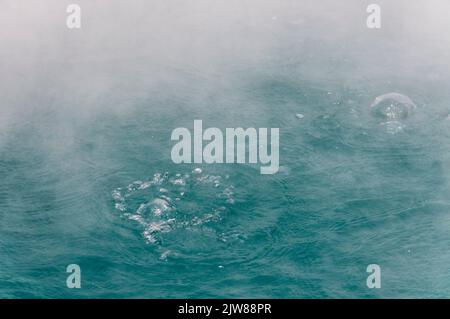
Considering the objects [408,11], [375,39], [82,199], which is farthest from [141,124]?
[408,11]

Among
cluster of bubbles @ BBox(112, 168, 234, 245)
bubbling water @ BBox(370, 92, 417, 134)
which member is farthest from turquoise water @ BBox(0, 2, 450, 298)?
bubbling water @ BBox(370, 92, 417, 134)

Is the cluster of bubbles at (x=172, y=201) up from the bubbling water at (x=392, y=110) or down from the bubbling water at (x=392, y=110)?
down

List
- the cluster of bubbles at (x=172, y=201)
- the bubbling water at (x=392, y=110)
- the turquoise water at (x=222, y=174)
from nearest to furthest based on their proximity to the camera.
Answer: the turquoise water at (x=222, y=174)
the cluster of bubbles at (x=172, y=201)
the bubbling water at (x=392, y=110)

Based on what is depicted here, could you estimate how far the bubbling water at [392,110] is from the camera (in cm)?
1844

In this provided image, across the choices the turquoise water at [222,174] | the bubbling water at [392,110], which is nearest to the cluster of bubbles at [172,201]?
the turquoise water at [222,174]

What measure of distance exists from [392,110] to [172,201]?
7.33 m

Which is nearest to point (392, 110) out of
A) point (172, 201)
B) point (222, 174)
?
point (222, 174)

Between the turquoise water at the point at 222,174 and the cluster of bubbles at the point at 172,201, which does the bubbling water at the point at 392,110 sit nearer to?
the turquoise water at the point at 222,174

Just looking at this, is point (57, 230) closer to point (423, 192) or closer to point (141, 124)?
point (141, 124)

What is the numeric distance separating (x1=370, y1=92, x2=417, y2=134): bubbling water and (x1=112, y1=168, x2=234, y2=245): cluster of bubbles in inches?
208

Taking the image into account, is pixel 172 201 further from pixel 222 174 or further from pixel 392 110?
pixel 392 110

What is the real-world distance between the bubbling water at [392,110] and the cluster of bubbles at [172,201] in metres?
5.28

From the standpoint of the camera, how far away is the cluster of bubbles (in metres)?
15.1

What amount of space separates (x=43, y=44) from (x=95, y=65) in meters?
2.50
